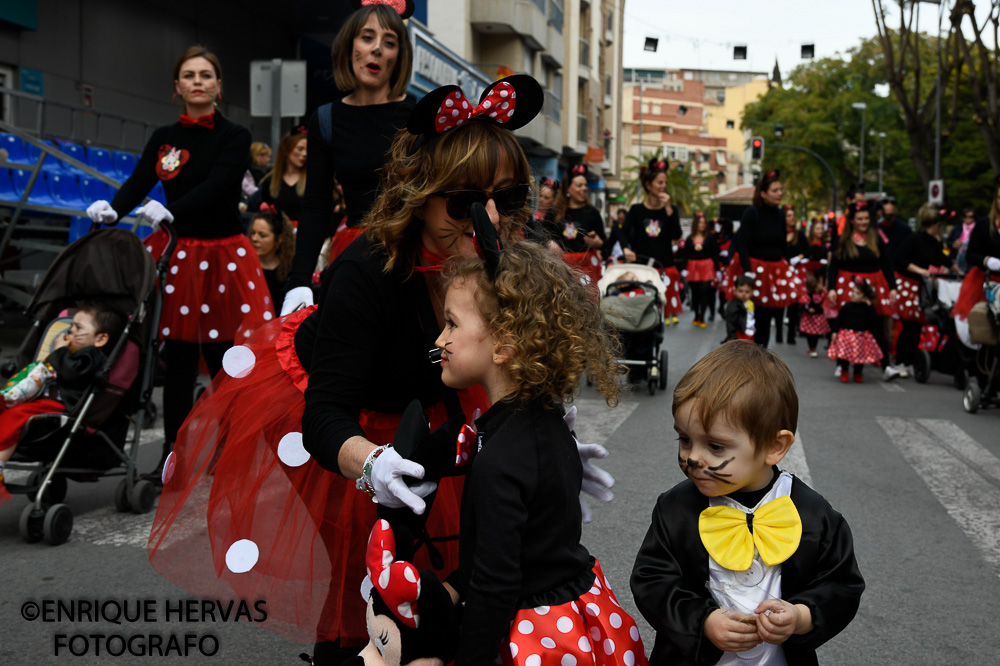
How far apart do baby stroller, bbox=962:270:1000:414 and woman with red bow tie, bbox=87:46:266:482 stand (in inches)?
241

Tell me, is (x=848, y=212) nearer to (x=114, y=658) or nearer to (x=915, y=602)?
(x=915, y=602)

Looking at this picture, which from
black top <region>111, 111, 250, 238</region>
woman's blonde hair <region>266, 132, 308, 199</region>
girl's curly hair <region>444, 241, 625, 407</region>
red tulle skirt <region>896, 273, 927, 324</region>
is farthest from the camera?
red tulle skirt <region>896, 273, 927, 324</region>

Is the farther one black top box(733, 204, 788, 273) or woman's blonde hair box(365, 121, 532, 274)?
black top box(733, 204, 788, 273)

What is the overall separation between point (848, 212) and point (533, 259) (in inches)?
406

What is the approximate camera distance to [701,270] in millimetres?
19984

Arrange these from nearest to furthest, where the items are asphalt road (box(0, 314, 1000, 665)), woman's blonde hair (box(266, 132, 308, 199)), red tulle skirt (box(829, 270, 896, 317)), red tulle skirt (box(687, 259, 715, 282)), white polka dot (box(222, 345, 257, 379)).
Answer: white polka dot (box(222, 345, 257, 379)) → asphalt road (box(0, 314, 1000, 665)) → woman's blonde hair (box(266, 132, 308, 199)) → red tulle skirt (box(829, 270, 896, 317)) → red tulle skirt (box(687, 259, 715, 282))

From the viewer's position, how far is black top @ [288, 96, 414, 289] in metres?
3.92

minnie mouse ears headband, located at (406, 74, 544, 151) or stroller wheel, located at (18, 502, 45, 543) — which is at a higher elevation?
minnie mouse ears headband, located at (406, 74, 544, 151)

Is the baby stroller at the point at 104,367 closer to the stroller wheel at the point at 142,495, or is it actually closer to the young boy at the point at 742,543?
the stroller wheel at the point at 142,495

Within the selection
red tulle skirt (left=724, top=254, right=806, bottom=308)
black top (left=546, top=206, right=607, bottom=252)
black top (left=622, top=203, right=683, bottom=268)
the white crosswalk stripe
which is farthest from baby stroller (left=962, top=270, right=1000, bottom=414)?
black top (left=546, top=206, right=607, bottom=252)

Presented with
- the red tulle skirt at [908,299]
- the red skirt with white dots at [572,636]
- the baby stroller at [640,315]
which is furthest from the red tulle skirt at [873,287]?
the red skirt with white dots at [572,636]

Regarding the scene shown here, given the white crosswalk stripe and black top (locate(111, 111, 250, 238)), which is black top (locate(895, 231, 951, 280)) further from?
black top (locate(111, 111, 250, 238))

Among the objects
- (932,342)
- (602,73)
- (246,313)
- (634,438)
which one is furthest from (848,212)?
(602,73)

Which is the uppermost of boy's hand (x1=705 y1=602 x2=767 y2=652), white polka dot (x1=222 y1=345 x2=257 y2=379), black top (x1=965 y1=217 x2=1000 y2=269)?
black top (x1=965 y1=217 x2=1000 y2=269)
